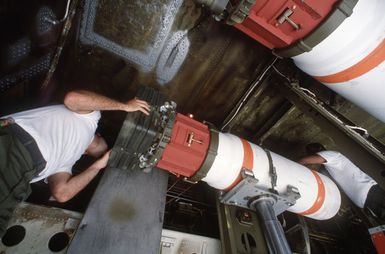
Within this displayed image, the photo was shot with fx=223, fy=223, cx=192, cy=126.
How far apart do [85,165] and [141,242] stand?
3.89ft

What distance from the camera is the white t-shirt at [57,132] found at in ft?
4.79

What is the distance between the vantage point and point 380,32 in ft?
4.69

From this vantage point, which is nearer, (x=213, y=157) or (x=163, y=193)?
(x=213, y=157)

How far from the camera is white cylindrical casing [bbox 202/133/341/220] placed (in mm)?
1788

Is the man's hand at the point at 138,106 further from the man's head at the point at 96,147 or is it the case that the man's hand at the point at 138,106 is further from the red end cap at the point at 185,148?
the man's head at the point at 96,147

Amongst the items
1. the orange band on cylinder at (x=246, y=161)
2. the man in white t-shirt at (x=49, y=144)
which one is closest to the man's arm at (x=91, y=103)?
the man in white t-shirt at (x=49, y=144)

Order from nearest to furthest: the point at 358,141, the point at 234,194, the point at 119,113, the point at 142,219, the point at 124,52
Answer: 1. the point at 358,141
2. the point at 142,219
3. the point at 234,194
4. the point at 124,52
5. the point at 119,113

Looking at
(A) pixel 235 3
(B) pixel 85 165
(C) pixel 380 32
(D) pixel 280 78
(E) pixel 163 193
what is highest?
(C) pixel 380 32

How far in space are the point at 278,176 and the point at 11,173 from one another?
6.31 ft

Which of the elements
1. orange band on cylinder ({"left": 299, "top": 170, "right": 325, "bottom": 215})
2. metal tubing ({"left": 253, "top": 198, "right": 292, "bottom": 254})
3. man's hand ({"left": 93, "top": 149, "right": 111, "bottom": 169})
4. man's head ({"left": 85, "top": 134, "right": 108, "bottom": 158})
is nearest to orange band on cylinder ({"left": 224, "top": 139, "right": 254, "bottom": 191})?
metal tubing ({"left": 253, "top": 198, "right": 292, "bottom": 254})

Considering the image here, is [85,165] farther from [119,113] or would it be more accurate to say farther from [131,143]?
[131,143]

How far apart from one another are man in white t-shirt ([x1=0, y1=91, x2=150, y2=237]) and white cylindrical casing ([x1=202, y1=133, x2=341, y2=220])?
726mm

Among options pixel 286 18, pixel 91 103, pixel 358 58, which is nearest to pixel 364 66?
pixel 358 58

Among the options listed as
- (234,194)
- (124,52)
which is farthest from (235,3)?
(234,194)
